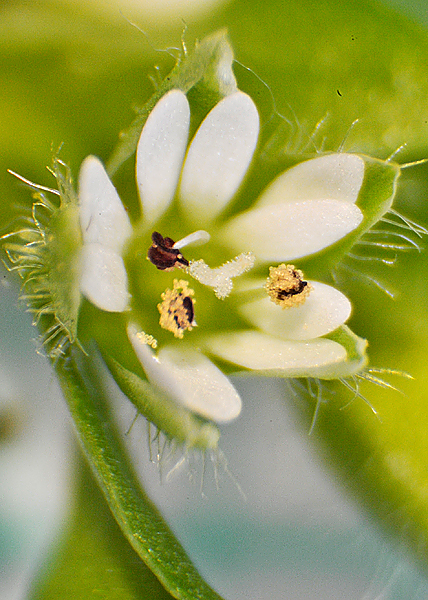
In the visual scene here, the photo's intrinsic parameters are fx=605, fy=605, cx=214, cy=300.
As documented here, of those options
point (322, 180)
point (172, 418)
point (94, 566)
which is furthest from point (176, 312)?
point (94, 566)

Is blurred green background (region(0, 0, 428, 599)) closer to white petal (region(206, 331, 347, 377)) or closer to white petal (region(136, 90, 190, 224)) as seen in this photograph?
white petal (region(136, 90, 190, 224))

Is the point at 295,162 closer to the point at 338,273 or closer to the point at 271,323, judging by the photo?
the point at 271,323

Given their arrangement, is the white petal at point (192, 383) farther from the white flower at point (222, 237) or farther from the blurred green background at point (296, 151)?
the blurred green background at point (296, 151)

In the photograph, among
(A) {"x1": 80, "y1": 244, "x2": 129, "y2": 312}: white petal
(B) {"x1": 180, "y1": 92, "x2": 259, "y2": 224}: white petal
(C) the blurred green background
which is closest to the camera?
(A) {"x1": 80, "y1": 244, "x2": 129, "y2": 312}: white petal

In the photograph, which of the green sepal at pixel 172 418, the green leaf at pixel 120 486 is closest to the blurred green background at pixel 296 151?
the green leaf at pixel 120 486

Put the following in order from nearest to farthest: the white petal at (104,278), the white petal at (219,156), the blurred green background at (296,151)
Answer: the white petal at (104,278) < the white petal at (219,156) < the blurred green background at (296,151)

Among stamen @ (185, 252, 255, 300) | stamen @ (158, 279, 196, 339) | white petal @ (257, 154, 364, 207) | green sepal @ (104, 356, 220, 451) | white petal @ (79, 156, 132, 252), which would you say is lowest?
green sepal @ (104, 356, 220, 451)

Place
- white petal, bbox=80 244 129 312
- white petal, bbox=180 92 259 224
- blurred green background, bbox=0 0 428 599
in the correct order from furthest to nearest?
1. blurred green background, bbox=0 0 428 599
2. white petal, bbox=180 92 259 224
3. white petal, bbox=80 244 129 312

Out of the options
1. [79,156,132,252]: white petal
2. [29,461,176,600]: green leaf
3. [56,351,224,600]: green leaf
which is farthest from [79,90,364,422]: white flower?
[29,461,176,600]: green leaf
